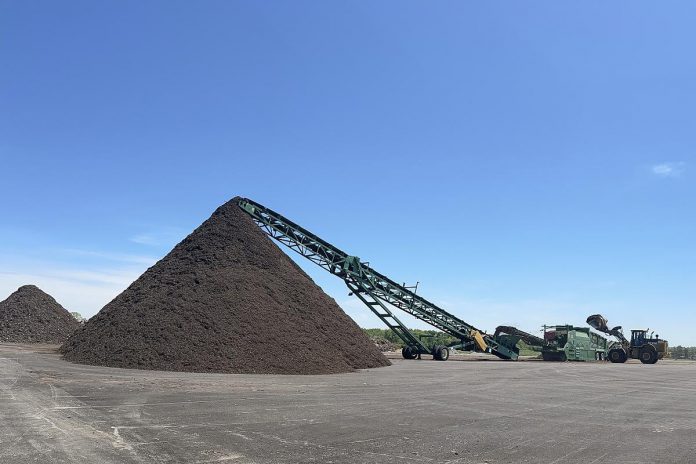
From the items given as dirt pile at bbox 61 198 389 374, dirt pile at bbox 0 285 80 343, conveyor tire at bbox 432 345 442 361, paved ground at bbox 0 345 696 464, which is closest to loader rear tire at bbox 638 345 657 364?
conveyor tire at bbox 432 345 442 361

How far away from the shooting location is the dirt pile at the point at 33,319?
42.2 m

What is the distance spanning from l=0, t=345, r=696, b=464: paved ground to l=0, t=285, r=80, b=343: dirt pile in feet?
98.8

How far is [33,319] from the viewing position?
43.9 metres

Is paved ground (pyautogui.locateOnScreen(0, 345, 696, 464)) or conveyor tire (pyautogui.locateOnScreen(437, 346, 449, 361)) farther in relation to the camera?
conveyor tire (pyautogui.locateOnScreen(437, 346, 449, 361))

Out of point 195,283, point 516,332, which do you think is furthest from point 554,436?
point 516,332

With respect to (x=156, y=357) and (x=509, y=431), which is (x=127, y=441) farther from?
(x=156, y=357)

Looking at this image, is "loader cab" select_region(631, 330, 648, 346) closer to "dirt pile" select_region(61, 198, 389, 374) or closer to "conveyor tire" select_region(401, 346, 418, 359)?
"conveyor tire" select_region(401, 346, 418, 359)

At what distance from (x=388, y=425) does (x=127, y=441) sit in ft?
14.7

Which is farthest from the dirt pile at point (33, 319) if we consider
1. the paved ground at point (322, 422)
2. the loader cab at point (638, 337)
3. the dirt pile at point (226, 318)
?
the loader cab at point (638, 337)

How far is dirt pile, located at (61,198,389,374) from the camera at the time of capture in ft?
64.2

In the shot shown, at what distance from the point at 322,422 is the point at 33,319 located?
143 feet

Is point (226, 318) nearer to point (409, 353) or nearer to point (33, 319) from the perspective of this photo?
point (409, 353)

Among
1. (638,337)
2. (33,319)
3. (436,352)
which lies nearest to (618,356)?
(638,337)

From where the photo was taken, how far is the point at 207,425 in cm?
884
